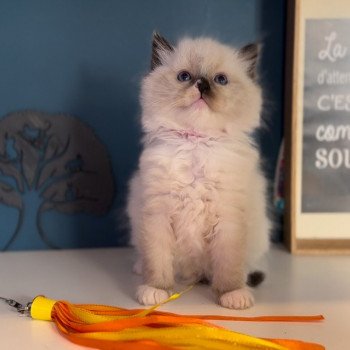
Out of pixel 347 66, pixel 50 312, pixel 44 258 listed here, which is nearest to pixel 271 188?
Result: pixel 347 66

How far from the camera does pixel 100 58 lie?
1508mm

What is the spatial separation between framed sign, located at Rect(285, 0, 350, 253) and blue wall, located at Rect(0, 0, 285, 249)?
0.14m

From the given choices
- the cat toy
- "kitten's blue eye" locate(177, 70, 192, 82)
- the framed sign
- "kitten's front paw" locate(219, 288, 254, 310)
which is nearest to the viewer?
the cat toy

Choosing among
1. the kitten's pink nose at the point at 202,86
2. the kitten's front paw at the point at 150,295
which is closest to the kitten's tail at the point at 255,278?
the kitten's front paw at the point at 150,295

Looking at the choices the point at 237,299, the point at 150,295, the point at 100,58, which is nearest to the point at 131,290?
the point at 150,295

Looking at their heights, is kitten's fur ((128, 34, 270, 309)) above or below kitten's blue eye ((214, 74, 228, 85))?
below

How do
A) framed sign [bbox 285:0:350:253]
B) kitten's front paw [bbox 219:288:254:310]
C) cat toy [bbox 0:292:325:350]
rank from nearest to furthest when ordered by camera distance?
cat toy [bbox 0:292:325:350]
kitten's front paw [bbox 219:288:254:310]
framed sign [bbox 285:0:350:253]

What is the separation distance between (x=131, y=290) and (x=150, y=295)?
4.4 inches

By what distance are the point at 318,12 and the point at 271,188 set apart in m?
0.56

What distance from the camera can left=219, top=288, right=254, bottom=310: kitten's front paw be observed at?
1.05 metres

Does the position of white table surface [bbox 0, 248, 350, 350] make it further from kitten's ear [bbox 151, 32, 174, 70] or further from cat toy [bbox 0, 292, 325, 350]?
kitten's ear [bbox 151, 32, 174, 70]

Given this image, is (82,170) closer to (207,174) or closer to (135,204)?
(135,204)

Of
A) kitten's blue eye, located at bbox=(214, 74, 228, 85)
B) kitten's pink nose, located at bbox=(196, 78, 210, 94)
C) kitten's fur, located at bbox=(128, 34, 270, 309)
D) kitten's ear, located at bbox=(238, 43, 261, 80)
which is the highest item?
kitten's ear, located at bbox=(238, 43, 261, 80)

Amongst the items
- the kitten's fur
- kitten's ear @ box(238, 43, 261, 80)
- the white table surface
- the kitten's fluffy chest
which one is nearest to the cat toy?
the white table surface
